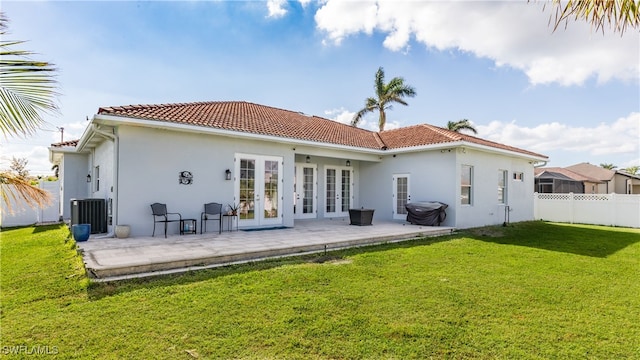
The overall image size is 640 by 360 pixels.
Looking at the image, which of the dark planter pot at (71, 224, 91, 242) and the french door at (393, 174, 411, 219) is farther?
the french door at (393, 174, 411, 219)

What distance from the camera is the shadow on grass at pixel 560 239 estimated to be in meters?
8.63

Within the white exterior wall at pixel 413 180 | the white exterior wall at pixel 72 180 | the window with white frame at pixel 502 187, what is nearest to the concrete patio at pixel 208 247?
the white exterior wall at pixel 413 180

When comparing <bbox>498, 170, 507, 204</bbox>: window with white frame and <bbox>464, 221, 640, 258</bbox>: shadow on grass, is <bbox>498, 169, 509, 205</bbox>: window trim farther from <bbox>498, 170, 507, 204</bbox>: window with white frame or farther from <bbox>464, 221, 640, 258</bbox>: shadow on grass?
<bbox>464, 221, 640, 258</bbox>: shadow on grass

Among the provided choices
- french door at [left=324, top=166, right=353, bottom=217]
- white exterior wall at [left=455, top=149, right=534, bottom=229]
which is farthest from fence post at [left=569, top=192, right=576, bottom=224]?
french door at [left=324, top=166, right=353, bottom=217]

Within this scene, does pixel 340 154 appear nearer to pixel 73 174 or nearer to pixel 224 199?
pixel 224 199

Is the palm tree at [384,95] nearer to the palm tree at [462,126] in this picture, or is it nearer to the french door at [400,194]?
the palm tree at [462,126]

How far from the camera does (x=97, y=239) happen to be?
25.5ft

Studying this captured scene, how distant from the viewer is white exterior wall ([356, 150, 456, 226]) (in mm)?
11621

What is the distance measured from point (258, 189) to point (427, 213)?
602cm

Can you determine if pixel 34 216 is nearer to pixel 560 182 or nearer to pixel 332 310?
pixel 332 310

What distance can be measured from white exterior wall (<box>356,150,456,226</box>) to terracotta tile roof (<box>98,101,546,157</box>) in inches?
25.8

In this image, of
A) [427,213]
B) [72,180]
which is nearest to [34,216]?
[72,180]

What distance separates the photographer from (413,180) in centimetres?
1269

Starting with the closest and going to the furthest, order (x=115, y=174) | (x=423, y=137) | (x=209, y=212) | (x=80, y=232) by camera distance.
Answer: (x=80, y=232) → (x=115, y=174) → (x=209, y=212) → (x=423, y=137)
